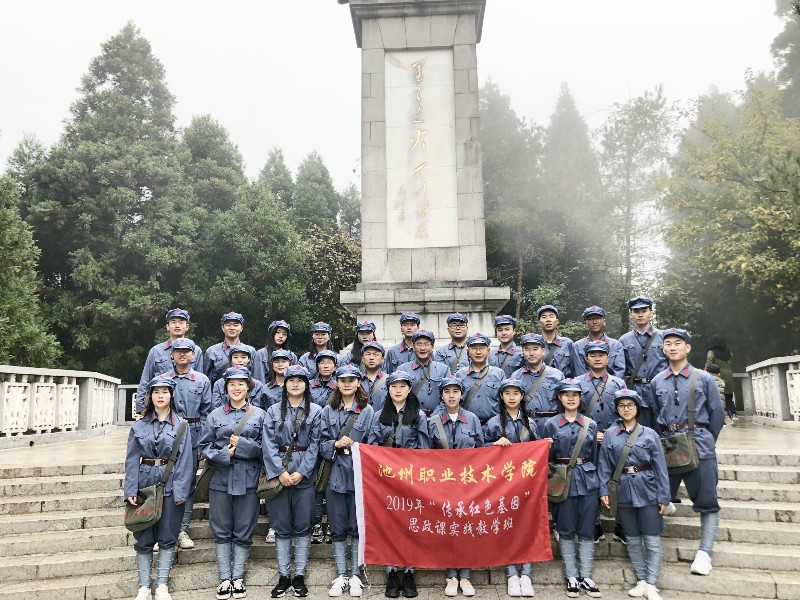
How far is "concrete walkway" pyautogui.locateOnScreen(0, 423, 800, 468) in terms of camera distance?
7320mm

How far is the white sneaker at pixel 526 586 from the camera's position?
499 cm

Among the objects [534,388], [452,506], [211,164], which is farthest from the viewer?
[211,164]

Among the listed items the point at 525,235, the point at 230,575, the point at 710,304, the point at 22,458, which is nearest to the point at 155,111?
the point at 525,235

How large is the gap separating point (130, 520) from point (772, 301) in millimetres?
19997

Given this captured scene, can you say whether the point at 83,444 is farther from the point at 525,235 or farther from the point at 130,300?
the point at 525,235

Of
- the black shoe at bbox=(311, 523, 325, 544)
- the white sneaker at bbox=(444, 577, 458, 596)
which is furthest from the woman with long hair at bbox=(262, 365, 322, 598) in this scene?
the white sneaker at bbox=(444, 577, 458, 596)

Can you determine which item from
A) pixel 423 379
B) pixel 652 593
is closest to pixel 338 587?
pixel 423 379

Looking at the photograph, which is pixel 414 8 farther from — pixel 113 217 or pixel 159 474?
pixel 113 217

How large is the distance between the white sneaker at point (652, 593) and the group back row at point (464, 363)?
1.35m

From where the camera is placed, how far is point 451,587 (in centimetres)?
505

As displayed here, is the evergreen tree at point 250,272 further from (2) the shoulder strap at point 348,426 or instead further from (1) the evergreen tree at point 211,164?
(2) the shoulder strap at point 348,426

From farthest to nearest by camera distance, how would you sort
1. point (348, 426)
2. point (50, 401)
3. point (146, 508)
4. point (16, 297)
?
point (16, 297) < point (50, 401) < point (348, 426) < point (146, 508)

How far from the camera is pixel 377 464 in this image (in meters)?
5.29

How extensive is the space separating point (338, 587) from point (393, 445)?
1194mm
